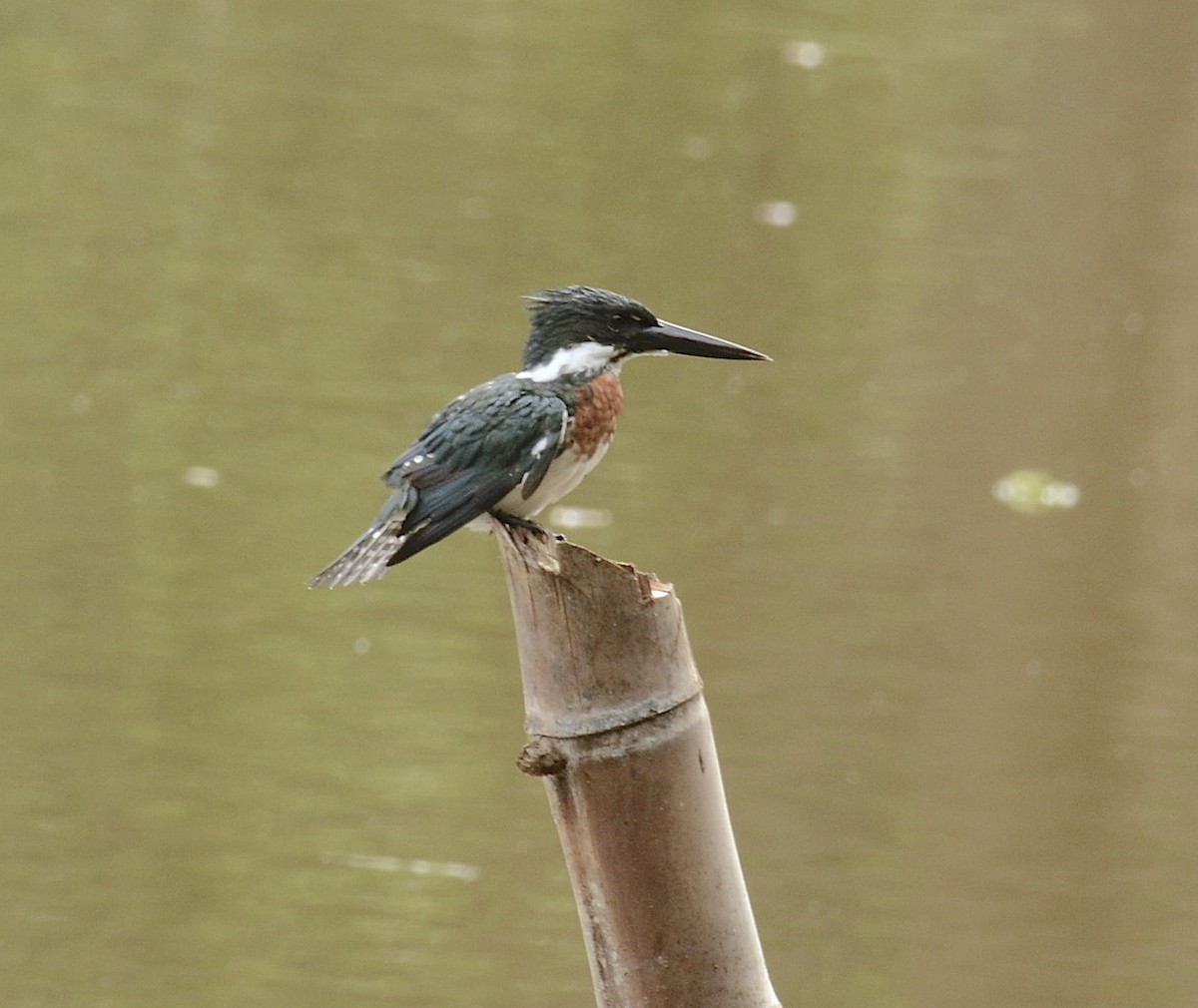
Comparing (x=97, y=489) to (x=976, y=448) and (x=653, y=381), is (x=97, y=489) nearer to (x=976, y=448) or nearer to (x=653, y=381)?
(x=653, y=381)

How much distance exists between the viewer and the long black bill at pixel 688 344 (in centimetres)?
250

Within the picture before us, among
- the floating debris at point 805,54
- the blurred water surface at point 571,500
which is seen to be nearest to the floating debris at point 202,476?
the blurred water surface at point 571,500

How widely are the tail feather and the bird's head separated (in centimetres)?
29

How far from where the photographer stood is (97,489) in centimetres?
477

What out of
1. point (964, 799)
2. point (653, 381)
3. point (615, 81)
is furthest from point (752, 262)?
point (964, 799)

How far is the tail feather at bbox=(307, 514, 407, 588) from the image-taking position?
88.0 inches

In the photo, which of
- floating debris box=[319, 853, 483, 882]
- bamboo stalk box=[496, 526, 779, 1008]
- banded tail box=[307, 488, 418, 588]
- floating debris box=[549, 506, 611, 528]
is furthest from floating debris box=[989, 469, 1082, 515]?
bamboo stalk box=[496, 526, 779, 1008]

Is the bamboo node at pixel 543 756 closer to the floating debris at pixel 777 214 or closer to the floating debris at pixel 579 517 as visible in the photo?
the floating debris at pixel 579 517

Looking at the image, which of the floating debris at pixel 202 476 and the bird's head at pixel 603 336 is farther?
the floating debris at pixel 202 476

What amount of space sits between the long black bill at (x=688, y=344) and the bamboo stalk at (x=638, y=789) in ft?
2.13

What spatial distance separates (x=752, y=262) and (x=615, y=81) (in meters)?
1.61

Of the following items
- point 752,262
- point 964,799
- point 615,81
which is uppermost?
point 615,81

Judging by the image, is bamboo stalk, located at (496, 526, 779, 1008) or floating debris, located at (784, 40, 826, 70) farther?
floating debris, located at (784, 40, 826, 70)

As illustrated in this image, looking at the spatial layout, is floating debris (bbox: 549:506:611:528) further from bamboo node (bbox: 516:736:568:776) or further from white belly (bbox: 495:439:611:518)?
bamboo node (bbox: 516:736:568:776)
